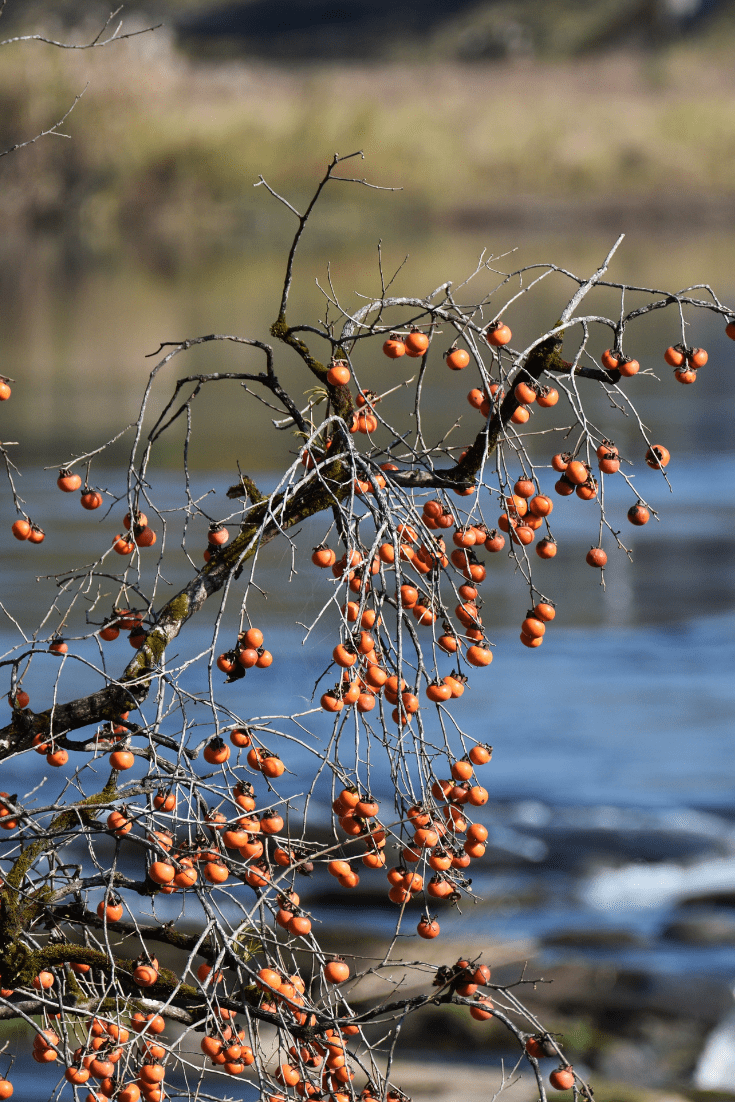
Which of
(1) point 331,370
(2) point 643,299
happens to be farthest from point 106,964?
(2) point 643,299

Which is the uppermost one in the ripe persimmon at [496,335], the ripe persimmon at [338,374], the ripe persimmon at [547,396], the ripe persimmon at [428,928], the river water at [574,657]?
the ripe persimmon at [496,335]

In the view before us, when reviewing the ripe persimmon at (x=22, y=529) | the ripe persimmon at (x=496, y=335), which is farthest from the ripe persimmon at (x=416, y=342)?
the ripe persimmon at (x=22, y=529)

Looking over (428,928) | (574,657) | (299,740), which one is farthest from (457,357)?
(574,657)

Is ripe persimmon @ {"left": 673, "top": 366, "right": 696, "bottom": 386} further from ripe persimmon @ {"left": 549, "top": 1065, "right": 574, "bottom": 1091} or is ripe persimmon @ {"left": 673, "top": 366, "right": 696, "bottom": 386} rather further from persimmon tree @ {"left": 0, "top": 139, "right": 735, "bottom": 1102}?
ripe persimmon @ {"left": 549, "top": 1065, "right": 574, "bottom": 1091}

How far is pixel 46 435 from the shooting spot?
17.2m

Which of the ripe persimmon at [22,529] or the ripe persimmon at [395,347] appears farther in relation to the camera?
the ripe persimmon at [22,529]

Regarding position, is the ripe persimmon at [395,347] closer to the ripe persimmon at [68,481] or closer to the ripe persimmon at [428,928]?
the ripe persimmon at [68,481]

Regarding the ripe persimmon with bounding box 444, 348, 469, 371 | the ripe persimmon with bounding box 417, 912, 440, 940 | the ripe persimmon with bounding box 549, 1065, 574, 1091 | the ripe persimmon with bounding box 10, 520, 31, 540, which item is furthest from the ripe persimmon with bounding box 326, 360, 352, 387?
the ripe persimmon with bounding box 549, 1065, 574, 1091

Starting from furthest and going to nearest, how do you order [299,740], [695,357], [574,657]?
1. [574,657]
2. [695,357]
3. [299,740]

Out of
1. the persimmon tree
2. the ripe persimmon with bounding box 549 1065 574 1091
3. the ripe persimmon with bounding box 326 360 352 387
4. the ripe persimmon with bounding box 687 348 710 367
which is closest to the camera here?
the persimmon tree

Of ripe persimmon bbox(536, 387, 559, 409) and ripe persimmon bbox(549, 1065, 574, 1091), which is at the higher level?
ripe persimmon bbox(536, 387, 559, 409)

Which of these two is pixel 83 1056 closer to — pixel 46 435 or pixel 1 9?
pixel 1 9

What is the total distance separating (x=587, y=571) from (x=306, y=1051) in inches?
396

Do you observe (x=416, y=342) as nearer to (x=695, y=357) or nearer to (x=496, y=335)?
(x=496, y=335)
